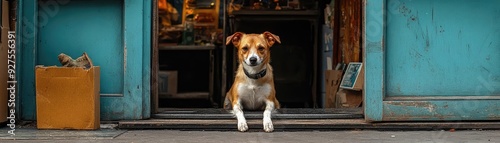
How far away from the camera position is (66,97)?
227 inches

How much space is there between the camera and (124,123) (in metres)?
6.01

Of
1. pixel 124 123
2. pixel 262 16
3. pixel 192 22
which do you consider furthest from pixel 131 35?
pixel 192 22

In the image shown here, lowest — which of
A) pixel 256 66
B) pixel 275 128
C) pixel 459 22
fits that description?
pixel 275 128

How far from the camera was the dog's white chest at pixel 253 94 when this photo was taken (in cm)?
672

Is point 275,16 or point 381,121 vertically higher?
point 275,16

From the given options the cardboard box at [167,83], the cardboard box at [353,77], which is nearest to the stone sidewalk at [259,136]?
the cardboard box at [353,77]

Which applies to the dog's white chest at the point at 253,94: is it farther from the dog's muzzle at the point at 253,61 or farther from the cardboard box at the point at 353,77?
the cardboard box at the point at 353,77

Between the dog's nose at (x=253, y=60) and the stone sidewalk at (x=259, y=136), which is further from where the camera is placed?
the dog's nose at (x=253, y=60)

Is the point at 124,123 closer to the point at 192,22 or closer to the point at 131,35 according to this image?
the point at 131,35

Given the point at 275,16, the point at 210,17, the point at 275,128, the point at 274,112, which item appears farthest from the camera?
the point at 210,17

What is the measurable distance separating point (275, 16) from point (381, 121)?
3739 millimetres

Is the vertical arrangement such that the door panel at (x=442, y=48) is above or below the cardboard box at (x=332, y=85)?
above

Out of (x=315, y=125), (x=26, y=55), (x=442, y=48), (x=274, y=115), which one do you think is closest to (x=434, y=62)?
(x=442, y=48)

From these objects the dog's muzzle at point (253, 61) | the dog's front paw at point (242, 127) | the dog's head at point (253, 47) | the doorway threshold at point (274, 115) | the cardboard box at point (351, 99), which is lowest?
the dog's front paw at point (242, 127)
